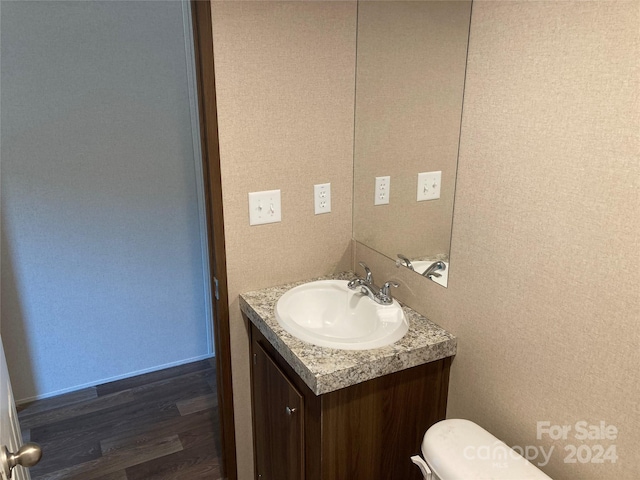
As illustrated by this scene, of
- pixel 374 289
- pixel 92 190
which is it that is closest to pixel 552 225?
pixel 374 289

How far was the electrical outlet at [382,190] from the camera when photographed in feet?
5.61

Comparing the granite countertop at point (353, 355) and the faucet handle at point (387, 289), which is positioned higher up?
the faucet handle at point (387, 289)

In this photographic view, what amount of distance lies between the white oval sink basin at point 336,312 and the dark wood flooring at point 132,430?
3.03 feet

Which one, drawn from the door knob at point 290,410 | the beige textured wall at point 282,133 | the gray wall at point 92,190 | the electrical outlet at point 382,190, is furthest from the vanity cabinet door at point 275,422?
the gray wall at point 92,190

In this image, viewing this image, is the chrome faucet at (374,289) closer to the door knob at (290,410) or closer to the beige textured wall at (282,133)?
the beige textured wall at (282,133)

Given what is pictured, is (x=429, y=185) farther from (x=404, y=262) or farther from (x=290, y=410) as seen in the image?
(x=290, y=410)

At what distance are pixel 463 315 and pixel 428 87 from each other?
27.4 inches

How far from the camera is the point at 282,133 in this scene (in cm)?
164

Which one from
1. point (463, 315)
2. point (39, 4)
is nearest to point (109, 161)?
point (39, 4)

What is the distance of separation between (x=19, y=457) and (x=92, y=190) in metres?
1.77

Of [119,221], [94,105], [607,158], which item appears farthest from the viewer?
[119,221]

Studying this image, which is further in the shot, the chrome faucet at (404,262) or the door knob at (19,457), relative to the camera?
the chrome faucet at (404,262)

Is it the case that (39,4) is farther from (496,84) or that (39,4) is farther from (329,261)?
(496,84)

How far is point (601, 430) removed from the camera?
1.04 m
